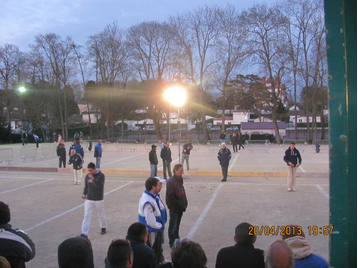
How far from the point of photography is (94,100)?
172 feet

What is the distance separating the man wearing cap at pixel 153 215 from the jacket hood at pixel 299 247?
7.71ft

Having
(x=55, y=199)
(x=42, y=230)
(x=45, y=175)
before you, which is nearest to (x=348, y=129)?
(x=42, y=230)

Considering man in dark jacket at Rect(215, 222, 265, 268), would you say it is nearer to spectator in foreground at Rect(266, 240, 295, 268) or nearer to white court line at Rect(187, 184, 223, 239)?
spectator in foreground at Rect(266, 240, 295, 268)

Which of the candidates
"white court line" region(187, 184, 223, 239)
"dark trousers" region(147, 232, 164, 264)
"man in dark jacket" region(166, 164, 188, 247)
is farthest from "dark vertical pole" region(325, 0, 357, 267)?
"white court line" region(187, 184, 223, 239)

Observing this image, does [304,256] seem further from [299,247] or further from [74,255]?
[74,255]

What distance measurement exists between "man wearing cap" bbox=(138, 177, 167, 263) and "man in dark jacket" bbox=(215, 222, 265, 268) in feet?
6.18

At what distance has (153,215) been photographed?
16.1 feet

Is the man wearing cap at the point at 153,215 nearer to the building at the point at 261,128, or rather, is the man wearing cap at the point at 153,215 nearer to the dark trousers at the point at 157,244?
the dark trousers at the point at 157,244

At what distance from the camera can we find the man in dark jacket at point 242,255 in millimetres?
3086

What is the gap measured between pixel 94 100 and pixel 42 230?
46941 millimetres

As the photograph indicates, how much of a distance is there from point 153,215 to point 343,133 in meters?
3.59

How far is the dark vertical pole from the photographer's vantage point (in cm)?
184

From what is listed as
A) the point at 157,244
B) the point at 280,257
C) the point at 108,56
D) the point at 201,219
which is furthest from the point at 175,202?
the point at 108,56

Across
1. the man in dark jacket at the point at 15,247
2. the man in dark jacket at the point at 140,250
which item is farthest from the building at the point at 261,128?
the man in dark jacket at the point at 15,247
